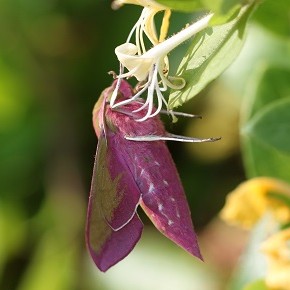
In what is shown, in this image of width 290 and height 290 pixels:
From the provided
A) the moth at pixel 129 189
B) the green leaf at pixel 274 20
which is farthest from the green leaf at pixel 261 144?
the moth at pixel 129 189

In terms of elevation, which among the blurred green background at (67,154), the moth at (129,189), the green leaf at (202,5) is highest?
the green leaf at (202,5)

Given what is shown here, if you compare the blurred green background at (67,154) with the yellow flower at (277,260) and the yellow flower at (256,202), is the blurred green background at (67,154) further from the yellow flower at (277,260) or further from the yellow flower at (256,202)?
the yellow flower at (277,260)

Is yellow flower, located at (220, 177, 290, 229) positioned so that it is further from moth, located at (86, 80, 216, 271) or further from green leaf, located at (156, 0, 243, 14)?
green leaf, located at (156, 0, 243, 14)

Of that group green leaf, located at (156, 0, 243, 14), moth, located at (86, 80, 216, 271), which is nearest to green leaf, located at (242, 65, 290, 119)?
moth, located at (86, 80, 216, 271)

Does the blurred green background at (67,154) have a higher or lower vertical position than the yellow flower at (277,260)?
lower

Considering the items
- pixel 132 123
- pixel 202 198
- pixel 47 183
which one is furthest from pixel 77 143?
pixel 132 123

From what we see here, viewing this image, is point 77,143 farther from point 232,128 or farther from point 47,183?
point 232,128

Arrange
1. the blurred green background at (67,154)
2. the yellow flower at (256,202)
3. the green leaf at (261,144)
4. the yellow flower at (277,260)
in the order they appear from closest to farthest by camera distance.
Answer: the yellow flower at (277,260)
the yellow flower at (256,202)
the green leaf at (261,144)
the blurred green background at (67,154)
